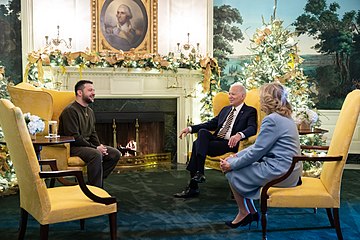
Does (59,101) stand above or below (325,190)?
above

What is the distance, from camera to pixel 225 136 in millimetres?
5238

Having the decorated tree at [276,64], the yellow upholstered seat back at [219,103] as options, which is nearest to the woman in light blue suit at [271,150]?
the yellow upholstered seat back at [219,103]

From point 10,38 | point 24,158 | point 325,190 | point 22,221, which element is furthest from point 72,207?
point 10,38

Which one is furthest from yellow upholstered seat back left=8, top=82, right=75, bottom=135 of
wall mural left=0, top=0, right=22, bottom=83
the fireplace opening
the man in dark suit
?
wall mural left=0, top=0, right=22, bottom=83

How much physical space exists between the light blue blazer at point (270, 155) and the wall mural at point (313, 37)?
176 inches

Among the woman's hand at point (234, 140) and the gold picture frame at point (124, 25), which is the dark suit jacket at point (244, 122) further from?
the gold picture frame at point (124, 25)

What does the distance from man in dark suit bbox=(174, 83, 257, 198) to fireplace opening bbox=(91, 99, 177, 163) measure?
2.23 m

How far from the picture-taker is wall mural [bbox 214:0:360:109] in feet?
26.0

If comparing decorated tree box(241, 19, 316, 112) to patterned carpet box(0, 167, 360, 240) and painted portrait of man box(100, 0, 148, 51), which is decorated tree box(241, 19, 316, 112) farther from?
painted portrait of man box(100, 0, 148, 51)

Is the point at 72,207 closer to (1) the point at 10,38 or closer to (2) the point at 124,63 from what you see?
(2) the point at 124,63

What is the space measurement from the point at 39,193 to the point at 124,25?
204 inches

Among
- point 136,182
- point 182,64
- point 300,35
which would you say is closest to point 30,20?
point 182,64

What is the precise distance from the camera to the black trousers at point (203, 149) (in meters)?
5.02

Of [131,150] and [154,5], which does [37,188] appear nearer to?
[131,150]
